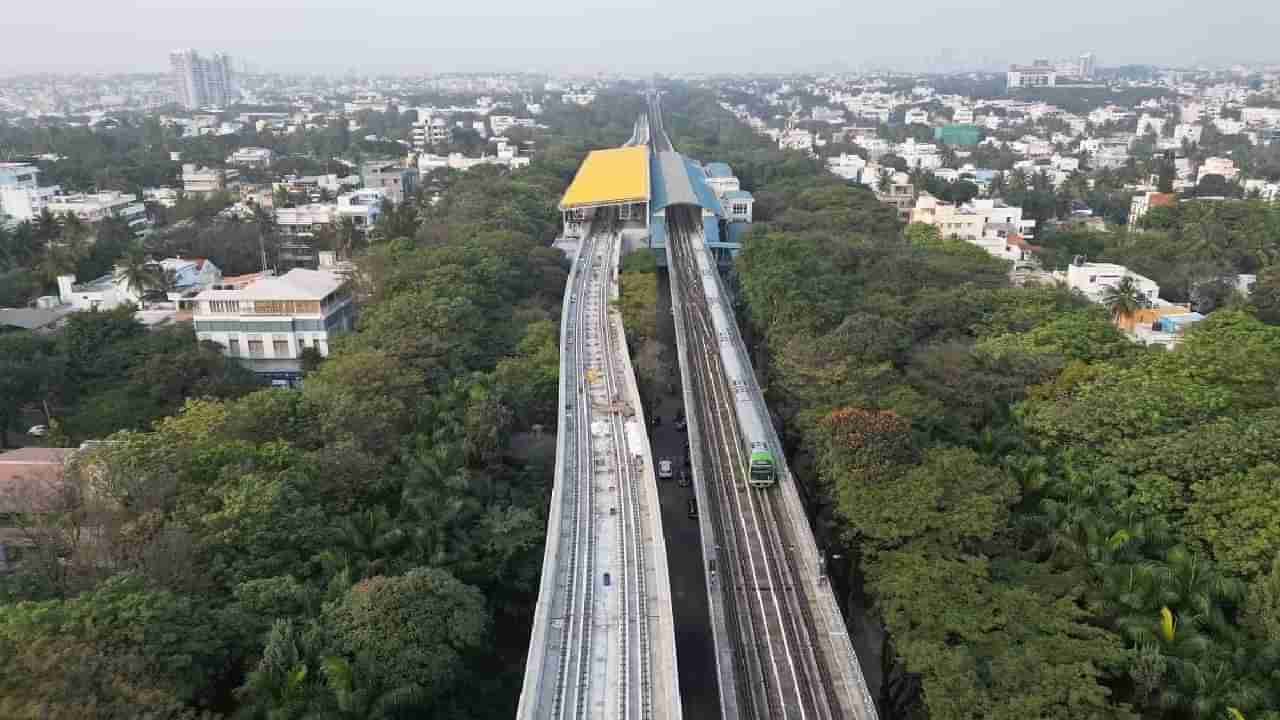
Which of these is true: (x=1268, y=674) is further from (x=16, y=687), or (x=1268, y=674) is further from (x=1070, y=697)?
(x=16, y=687)

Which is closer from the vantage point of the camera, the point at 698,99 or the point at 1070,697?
the point at 1070,697

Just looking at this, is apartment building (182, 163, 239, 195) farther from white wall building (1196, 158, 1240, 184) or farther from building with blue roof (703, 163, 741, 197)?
white wall building (1196, 158, 1240, 184)

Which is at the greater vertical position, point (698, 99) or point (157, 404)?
point (698, 99)

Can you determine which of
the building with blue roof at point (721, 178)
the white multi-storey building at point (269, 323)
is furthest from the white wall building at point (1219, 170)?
the white multi-storey building at point (269, 323)

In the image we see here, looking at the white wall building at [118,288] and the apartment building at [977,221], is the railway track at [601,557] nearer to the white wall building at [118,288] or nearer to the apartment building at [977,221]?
the white wall building at [118,288]

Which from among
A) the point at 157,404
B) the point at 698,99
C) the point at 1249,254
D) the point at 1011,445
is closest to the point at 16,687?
the point at 157,404

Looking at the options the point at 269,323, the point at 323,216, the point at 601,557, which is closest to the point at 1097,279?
the point at 601,557

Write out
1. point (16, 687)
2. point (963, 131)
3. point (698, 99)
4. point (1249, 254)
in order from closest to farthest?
point (16, 687)
point (1249, 254)
point (963, 131)
point (698, 99)

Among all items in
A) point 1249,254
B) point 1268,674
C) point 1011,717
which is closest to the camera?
point 1011,717
